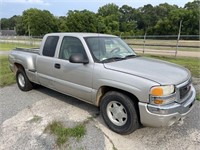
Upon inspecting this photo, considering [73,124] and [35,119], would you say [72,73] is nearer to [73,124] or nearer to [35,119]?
[73,124]

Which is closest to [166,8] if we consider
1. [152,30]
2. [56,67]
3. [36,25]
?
[152,30]

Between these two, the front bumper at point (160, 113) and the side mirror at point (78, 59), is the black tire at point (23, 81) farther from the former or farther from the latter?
the front bumper at point (160, 113)

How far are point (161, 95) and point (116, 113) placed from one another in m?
0.88

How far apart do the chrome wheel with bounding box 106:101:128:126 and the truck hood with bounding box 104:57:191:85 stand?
0.60 meters

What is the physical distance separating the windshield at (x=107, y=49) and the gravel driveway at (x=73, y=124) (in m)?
1.22

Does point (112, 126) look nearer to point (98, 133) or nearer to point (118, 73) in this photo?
point (98, 133)

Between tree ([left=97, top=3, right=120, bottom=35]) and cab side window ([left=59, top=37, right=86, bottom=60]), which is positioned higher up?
tree ([left=97, top=3, right=120, bottom=35])

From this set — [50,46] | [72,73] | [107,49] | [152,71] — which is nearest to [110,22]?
[50,46]

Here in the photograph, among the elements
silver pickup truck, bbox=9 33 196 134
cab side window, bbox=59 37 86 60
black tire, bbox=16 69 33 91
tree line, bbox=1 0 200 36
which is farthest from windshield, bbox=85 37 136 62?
tree line, bbox=1 0 200 36

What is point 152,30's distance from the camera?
170 feet

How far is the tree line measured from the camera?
36.2m

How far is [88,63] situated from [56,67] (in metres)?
1.00

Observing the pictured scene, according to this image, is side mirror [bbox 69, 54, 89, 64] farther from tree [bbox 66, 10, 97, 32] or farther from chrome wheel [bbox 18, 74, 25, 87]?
tree [bbox 66, 10, 97, 32]

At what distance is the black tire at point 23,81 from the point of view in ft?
19.0
